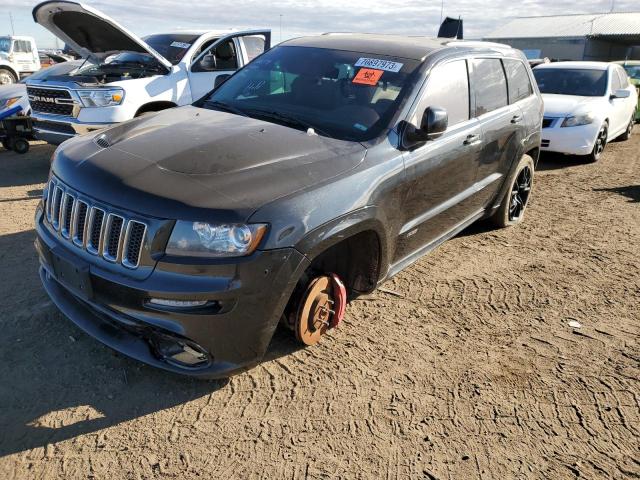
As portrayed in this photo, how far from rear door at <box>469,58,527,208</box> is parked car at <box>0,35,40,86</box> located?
69.9 feet

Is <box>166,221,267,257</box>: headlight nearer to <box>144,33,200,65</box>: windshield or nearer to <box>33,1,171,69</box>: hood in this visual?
<box>33,1,171,69</box>: hood

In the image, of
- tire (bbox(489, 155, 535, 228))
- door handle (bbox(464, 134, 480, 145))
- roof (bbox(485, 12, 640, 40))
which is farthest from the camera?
roof (bbox(485, 12, 640, 40))

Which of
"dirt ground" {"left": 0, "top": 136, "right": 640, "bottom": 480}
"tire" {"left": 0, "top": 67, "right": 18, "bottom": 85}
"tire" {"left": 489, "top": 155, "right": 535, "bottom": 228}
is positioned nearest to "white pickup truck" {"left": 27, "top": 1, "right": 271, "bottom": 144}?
"dirt ground" {"left": 0, "top": 136, "right": 640, "bottom": 480}

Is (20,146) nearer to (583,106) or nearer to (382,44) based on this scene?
(382,44)

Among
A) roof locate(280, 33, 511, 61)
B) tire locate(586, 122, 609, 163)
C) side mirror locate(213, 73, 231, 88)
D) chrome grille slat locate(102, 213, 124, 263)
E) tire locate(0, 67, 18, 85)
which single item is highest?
roof locate(280, 33, 511, 61)

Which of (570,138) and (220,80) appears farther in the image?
(570,138)

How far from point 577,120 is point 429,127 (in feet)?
20.4

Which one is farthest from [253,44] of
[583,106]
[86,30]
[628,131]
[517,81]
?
[628,131]

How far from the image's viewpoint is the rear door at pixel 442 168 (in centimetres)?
349

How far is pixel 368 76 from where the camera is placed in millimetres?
3662

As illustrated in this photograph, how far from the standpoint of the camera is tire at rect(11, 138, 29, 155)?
7895mm

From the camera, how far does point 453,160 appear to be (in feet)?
12.7

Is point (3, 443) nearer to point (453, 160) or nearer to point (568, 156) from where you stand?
point (453, 160)

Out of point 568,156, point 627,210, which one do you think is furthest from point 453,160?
point 568,156
